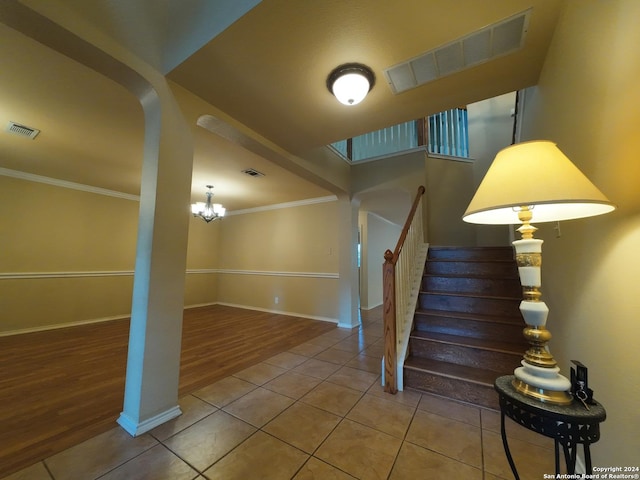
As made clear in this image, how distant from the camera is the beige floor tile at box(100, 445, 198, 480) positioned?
119 centimetres

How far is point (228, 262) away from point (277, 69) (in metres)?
5.17

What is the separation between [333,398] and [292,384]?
0.42 m

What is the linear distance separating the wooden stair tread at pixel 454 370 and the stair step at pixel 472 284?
0.88 m

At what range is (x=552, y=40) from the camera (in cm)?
139

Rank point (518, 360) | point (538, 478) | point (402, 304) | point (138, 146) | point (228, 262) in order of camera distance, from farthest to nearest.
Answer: point (228, 262) < point (138, 146) < point (402, 304) < point (518, 360) < point (538, 478)

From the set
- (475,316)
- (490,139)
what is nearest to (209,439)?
(475,316)

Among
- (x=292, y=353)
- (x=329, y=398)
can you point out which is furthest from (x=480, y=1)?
(x=292, y=353)

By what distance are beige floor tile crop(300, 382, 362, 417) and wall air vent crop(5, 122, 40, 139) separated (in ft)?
12.1

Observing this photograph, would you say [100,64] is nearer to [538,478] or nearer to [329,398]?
[329,398]

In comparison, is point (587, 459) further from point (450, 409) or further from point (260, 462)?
point (260, 462)

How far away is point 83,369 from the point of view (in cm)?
239

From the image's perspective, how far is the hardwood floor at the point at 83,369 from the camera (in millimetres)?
1497

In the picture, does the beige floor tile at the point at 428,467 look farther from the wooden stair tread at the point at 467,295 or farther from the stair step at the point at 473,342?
the wooden stair tread at the point at 467,295

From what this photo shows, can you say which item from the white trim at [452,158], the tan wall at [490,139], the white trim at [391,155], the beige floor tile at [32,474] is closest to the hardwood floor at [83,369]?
the beige floor tile at [32,474]
